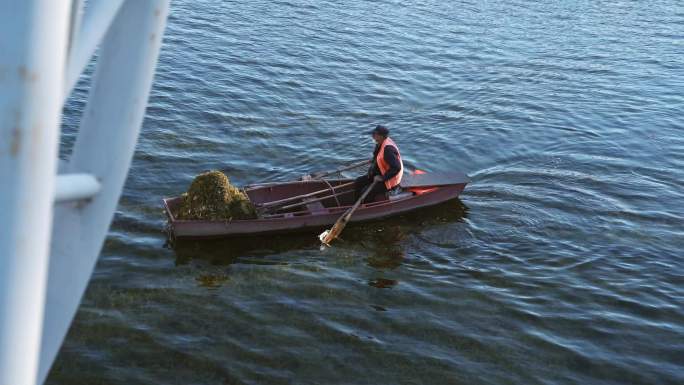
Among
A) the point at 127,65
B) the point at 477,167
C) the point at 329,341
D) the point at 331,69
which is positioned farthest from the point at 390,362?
the point at 331,69

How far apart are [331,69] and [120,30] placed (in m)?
26.4

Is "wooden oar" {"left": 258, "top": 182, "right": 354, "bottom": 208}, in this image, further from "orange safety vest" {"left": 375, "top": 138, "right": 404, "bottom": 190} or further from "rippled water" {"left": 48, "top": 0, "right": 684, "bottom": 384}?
"orange safety vest" {"left": 375, "top": 138, "right": 404, "bottom": 190}

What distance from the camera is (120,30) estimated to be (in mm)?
2686

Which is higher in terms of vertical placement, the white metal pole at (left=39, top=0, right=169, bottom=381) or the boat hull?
the white metal pole at (left=39, top=0, right=169, bottom=381)

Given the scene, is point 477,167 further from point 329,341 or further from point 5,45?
point 5,45

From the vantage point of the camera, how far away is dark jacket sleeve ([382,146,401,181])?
17.1m

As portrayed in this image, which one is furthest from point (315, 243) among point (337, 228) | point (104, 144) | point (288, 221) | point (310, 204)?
point (104, 144)

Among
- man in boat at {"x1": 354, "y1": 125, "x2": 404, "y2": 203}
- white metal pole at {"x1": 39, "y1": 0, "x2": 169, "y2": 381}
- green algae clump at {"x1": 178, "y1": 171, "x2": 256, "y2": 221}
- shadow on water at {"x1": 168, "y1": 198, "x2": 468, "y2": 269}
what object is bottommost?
shadow on water at {"x1": 168, "y1": 198, "x2": 468, "y2": 269}

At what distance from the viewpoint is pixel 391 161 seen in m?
17.1

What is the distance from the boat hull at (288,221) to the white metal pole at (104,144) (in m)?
12.8

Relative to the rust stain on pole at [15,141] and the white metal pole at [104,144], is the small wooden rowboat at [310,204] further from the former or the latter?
the rust stain on pole at [15,141]

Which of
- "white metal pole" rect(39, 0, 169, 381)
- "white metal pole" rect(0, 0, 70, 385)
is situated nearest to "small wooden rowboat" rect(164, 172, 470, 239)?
"white metal pole" rect(39, 0, 169, 381)

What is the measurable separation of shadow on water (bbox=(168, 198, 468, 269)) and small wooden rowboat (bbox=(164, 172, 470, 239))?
0.20 metres

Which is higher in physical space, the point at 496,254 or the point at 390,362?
the point at 496,254
